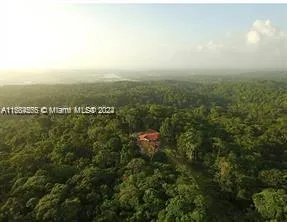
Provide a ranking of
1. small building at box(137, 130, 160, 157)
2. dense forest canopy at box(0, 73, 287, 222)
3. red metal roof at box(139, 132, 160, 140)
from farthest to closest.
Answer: red metal roof at box(139, 132, 160, 140) < small building at box(137, 130, 160, 157) < dense forest canopy at box(0, 73, 287, 222)

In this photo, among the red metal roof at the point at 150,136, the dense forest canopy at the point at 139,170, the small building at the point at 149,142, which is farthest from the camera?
the red metal roof at the point at 150,136

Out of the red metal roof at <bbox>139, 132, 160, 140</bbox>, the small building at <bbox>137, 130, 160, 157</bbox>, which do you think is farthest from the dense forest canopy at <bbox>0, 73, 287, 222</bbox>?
the red metal roof at <bbox>139, 132, 160, 140</bbox>

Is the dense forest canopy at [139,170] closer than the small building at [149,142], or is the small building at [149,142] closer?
the dense forest canopy at [139,170]

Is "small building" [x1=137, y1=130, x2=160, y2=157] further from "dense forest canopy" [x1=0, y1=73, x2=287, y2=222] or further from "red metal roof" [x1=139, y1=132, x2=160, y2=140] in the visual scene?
"dense forest canopy" [x1=0, y1=73, x2=287, y2=222]

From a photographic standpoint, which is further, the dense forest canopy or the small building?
the small building

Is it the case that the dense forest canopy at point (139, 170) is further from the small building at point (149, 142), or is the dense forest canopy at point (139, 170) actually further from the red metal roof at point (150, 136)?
the red metal roof at point (150, 136)

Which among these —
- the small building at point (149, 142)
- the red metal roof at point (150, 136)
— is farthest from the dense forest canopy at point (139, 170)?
the red metal roof at point (150, 136)

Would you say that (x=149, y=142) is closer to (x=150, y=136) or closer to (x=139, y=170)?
(x=150, y=136)

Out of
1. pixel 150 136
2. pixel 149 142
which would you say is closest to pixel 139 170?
pixel 149 142

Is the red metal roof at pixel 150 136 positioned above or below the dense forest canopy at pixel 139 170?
above
